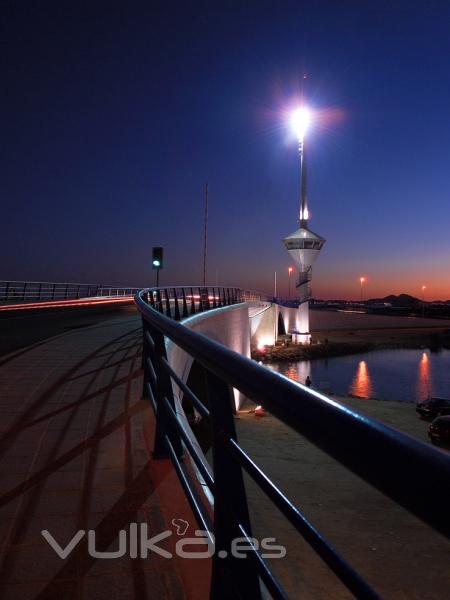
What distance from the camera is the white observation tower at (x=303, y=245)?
79812 mm

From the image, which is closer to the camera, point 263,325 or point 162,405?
point 162,405

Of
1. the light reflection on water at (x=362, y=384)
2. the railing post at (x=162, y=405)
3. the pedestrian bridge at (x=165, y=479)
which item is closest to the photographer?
the pedestrian bridge at (x=165, y=479)

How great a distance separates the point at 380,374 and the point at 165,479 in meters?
65.4

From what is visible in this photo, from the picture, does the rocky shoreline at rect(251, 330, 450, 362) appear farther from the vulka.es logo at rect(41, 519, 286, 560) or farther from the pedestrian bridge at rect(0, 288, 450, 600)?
the vulka.es logo at rect(41, 519, 286, 560)

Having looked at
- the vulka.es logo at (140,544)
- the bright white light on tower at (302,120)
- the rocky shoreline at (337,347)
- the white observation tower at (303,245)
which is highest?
the bright white light on tower at (302,120)

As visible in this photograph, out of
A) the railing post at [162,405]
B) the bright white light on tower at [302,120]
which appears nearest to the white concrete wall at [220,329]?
the railing post at [162,405]

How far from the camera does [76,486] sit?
12.9ft

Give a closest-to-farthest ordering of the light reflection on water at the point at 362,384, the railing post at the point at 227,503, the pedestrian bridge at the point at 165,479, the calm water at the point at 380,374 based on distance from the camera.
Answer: the pedestrian bridge at the point at 165,479 → the railing post at the point at 227,503 → the light reflection on water at the point at 362,384 → the calm water at the point at 380,374

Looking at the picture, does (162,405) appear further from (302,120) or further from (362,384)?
(302,120)

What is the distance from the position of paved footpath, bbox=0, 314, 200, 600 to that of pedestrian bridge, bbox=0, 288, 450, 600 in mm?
12

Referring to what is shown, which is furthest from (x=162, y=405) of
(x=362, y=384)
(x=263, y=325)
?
(x=263, y=325)

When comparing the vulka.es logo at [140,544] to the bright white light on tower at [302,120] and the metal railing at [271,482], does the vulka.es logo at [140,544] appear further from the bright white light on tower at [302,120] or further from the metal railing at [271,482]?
the bright white light on tower at [302,120]

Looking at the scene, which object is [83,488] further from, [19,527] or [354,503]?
[354,503]

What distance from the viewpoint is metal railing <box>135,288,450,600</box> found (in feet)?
2.90
